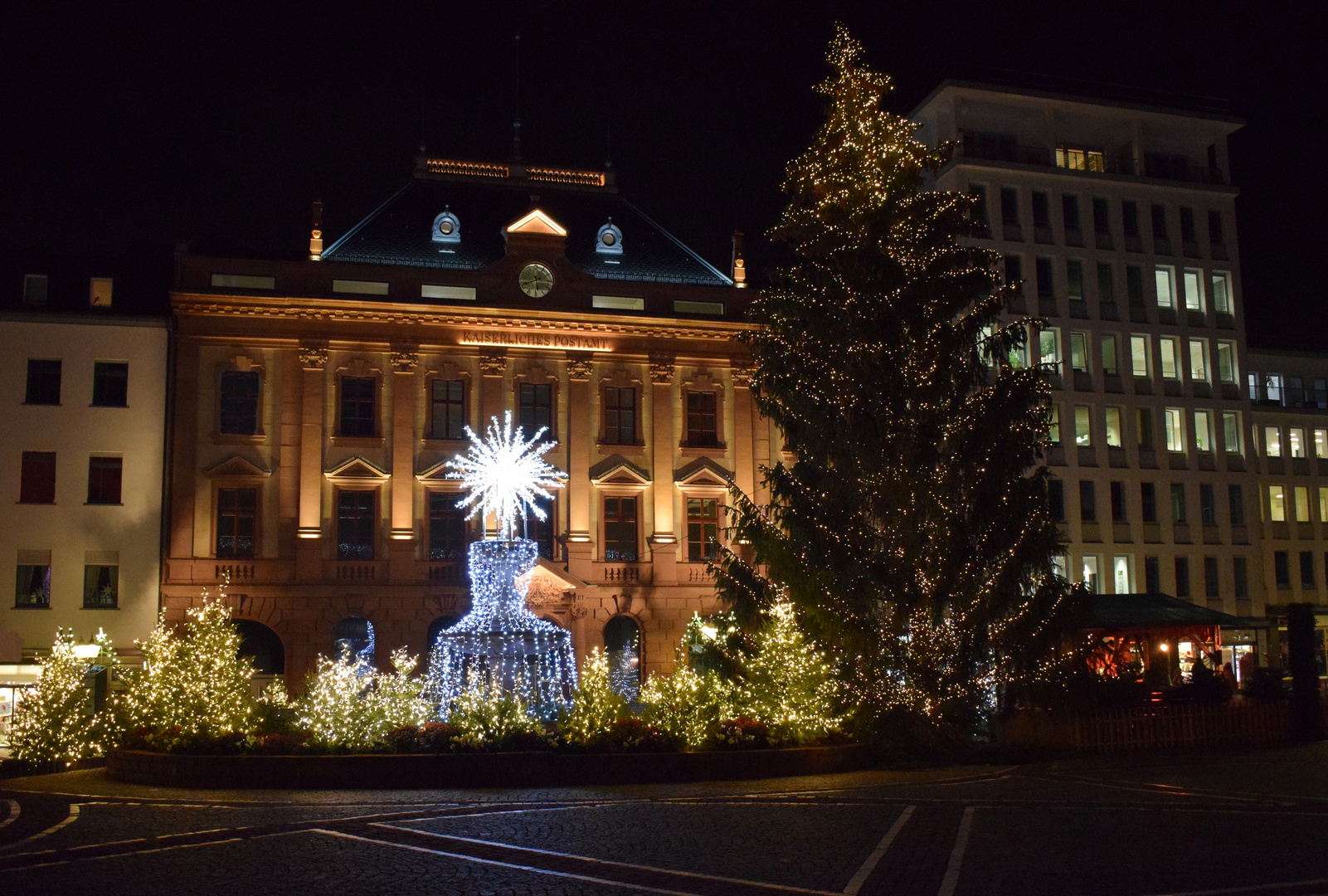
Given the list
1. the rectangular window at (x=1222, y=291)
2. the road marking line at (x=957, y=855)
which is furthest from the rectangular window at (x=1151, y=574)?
the road marking line at (x=957, y=855)

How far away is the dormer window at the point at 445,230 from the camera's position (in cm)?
4606

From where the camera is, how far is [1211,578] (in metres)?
53.1

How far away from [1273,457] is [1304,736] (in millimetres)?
34956

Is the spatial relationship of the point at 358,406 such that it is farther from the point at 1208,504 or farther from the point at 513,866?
the point at 1208,504

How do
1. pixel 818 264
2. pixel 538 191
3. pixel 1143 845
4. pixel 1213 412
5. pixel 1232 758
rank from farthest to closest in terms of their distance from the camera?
pixel 1213 412 < pixel 538 191 < pixel 818 264 < pixel 1232 758 < pixel 1143 845

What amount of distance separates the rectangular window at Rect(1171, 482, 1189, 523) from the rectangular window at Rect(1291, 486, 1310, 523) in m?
9.34

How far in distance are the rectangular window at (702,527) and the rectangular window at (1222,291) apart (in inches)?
987

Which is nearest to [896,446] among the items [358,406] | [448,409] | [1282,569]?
[448,409]

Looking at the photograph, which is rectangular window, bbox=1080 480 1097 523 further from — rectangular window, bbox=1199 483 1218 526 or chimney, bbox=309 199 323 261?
chimney, bbox=309 199 323 261

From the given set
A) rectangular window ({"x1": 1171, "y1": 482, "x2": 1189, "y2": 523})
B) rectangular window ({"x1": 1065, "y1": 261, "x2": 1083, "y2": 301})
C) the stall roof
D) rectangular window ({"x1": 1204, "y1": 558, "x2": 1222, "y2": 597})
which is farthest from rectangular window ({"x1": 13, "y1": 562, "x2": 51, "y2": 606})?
rectangular window ({"x1": 1204, "y1": 558, "x2": 1222, "y2": 597})

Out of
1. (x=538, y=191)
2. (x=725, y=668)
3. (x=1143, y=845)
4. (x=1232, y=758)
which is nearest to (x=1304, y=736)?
(x=1232, y=758)

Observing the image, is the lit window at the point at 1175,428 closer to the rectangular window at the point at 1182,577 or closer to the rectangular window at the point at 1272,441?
the rectangular window at the point at 1182,577

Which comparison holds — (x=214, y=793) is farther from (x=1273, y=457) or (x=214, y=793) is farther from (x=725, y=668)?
(x=1273, y=457)

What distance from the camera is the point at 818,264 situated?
2588 centimetres
